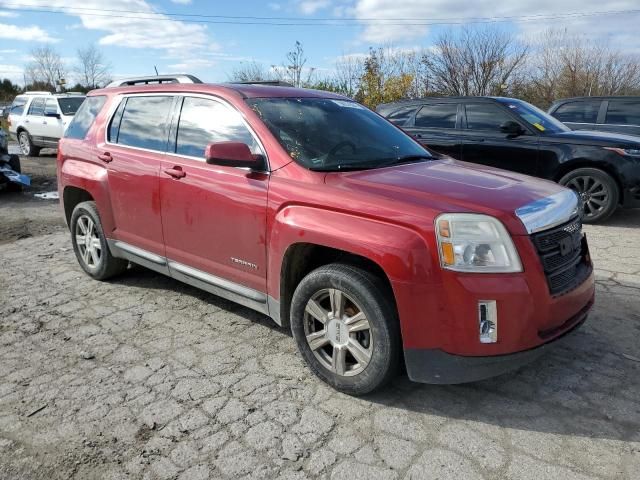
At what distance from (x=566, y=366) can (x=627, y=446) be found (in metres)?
0.79

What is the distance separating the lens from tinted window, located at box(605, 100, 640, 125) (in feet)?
31.2

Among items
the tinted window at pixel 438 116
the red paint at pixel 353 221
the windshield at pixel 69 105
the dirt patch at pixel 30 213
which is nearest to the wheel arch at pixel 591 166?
the tinted window at pixel 438 116

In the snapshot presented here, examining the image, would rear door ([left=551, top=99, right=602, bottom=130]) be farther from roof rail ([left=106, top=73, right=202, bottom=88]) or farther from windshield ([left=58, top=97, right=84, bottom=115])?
windshield ([left=58, top=97, right=84, bottom=115])

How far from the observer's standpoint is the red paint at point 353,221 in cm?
259

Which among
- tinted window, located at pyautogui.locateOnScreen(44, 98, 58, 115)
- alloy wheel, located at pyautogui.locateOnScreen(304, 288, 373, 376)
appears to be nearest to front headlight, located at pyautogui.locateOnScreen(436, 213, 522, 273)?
alloy wheel, located at pyautogui.locateOnScreen(304, 288, 373, 376)

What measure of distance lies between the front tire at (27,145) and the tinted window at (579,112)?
14633mm

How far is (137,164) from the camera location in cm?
422

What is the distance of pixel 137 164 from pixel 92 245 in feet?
4.19

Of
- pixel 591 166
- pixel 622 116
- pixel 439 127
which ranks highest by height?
pixel 622 116

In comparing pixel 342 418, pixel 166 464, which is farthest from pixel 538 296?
pixel 166 464

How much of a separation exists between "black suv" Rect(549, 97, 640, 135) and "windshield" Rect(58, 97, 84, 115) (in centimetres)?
1265

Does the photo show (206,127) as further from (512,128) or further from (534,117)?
(534,117)

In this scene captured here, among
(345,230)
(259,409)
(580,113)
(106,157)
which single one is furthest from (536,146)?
(259,409)

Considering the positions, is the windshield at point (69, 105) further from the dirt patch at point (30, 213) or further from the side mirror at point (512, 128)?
the side mirror at point (512, 128)
